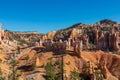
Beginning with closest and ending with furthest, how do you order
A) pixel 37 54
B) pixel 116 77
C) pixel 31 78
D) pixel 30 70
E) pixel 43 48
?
pixel 31 78, pixel 30 70, pixel 116 77, pixel 37 54, pixel 43 48

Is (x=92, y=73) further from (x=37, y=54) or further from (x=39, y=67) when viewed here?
(x=37, y=54)

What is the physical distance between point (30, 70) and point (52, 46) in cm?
3057

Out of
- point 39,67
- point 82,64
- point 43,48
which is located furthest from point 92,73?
point 43,48

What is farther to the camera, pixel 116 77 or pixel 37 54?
pixel 37 54

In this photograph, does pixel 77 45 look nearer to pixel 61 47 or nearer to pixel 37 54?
pixel 61 47

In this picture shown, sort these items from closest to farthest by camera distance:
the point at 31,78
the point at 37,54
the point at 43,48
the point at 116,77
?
the point at 31,78 → the point at 116,77 → the point at 37,54 → the point at 43,48

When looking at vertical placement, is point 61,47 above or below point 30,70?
above

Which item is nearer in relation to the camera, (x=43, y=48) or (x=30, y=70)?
(x=30, y=70)

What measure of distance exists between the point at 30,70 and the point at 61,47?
1068 inches

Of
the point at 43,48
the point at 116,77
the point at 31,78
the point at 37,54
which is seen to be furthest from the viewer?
the point at 43,48

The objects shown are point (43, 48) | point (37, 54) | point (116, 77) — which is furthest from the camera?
point (43, 48)

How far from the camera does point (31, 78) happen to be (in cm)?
10594

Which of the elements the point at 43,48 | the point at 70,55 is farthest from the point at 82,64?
the point at 43,48

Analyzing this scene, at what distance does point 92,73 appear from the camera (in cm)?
11231
